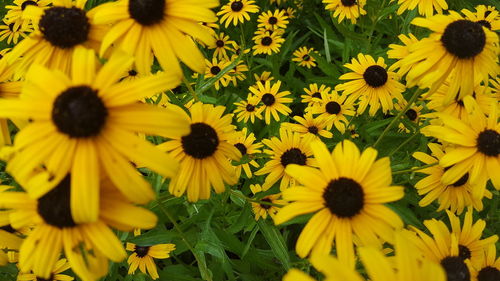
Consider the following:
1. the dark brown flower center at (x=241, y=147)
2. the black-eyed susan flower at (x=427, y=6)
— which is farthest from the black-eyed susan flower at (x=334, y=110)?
the black-eyed susan flower at (x=427, y=6)

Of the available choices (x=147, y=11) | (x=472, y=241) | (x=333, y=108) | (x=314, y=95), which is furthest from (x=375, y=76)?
(x=147, y=11)

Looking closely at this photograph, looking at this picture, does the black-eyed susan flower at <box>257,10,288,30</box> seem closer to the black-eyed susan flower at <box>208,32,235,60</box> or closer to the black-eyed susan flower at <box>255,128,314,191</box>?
the black-eyed susan flower at <box>208,32,235,60</box>

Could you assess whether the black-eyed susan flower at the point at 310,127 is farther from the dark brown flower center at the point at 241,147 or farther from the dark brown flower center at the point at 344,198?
the dark brown flower center at the point at 344,198

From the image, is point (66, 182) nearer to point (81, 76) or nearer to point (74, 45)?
point (81, 76)

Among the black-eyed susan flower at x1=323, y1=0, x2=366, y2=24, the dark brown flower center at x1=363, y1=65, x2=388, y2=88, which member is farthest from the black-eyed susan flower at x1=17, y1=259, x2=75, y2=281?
the black-eyed susan flower at x1=323, y1=0, x2=366, y2=24

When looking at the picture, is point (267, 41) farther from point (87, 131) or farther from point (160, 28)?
point (87, 131)

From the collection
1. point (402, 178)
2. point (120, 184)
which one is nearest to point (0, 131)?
point (120, 184)
